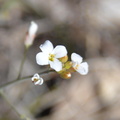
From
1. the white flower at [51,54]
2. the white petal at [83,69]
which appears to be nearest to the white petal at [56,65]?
the white flower at [51,54]

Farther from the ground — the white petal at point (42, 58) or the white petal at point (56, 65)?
the white petal at point (42, 58)

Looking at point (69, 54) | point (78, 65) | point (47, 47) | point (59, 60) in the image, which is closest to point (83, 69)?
point (78, 65)

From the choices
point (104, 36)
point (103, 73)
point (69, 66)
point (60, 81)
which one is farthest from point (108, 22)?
point (69, 66)

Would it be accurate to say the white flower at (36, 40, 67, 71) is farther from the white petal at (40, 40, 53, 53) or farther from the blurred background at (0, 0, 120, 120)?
the blurred background at (0, 0, 120, 120)

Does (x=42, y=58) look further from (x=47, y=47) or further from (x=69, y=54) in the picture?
(x=69, y=54)

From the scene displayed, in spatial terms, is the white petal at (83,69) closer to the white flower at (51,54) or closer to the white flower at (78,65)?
the white flower at (78,65)

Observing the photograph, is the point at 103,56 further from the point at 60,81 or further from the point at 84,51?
the point at 60,81
